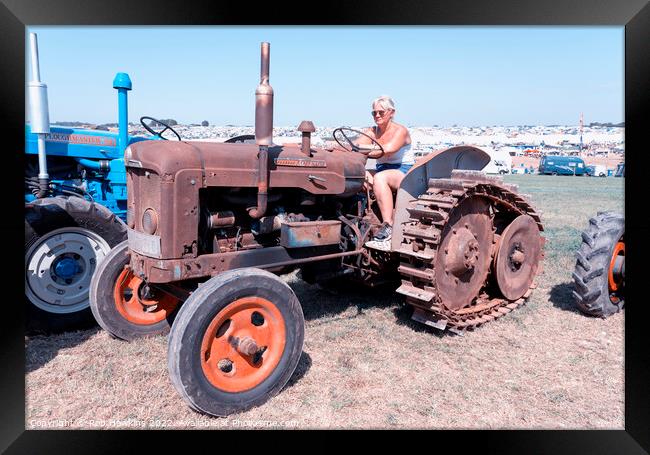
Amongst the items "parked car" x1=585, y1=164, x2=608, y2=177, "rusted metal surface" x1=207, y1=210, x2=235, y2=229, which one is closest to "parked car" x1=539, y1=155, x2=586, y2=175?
"parked car" x1=585, y1=164, x2=608, y2=177

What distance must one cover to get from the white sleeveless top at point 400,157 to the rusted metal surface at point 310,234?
1.12 meters

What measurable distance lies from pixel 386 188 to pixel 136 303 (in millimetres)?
2469

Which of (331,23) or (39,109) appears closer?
(331,23)

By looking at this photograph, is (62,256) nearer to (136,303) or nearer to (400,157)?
(136,303)

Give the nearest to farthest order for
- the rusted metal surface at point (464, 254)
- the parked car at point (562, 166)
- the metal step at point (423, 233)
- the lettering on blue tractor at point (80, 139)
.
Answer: the metal step at point (423, 233)
the rusted metal surface at point (464, 254)
the lettering on blue tractor at point (80, 139)
the parked car at point (562, 166)

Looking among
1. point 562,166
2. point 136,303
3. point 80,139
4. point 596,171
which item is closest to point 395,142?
point 136,303

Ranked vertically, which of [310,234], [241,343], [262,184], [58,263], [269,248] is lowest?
[241,343]

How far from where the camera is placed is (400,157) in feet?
16.1

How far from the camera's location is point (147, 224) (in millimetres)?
3297

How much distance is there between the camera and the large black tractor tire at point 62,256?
14.1 ft

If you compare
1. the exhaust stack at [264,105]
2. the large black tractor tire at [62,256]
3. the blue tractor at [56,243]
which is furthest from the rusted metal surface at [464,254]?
the large black tractor tire at [62,256]

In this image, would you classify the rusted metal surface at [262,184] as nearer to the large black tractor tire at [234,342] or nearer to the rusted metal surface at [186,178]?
the rusted metal surface at [186,178]

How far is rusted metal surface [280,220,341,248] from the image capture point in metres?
3.74

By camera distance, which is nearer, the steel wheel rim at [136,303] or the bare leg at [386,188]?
the steel wheel rim at [136,303]
